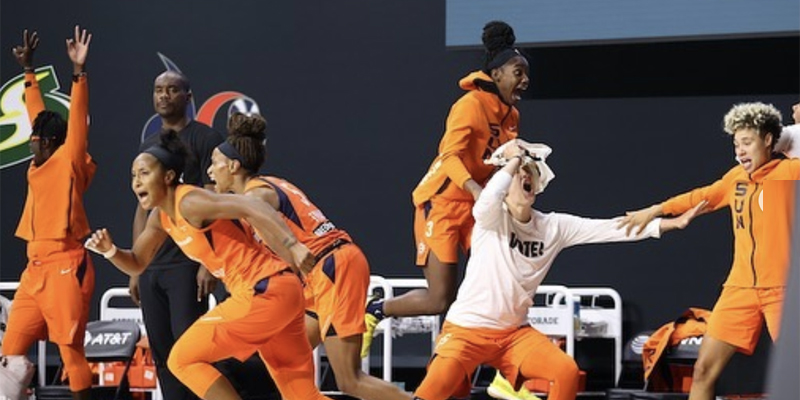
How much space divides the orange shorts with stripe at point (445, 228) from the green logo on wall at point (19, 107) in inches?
161

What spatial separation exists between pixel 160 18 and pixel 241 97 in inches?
33.9

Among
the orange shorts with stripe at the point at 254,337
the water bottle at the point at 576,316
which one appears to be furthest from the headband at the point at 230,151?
the water bottle at the point at 576,316

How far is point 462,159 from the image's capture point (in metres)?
5.86

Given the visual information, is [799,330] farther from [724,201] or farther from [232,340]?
[724,201]

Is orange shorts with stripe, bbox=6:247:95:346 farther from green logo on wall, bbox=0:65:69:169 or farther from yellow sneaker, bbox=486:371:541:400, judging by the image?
green logo on wall, bbox=0:65:69:169

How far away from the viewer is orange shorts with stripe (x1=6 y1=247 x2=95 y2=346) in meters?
6.30

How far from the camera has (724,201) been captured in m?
5.62

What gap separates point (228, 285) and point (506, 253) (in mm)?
1154

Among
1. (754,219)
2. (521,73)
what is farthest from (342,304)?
(754,219)

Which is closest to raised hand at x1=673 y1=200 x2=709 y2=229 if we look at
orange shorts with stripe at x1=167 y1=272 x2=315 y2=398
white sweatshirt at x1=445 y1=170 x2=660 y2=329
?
white sweatshirt at x1=445 y1=170 x2=660 y2=329

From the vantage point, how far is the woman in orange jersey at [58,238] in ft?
20.7

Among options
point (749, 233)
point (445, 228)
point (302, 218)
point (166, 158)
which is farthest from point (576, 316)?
point (166, 158)

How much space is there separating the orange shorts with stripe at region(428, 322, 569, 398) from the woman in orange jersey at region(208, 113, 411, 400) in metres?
0.36

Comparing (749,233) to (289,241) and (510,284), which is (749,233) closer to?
(510,284)
